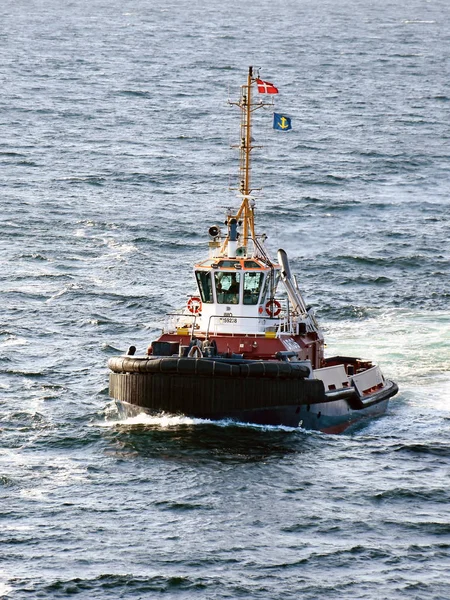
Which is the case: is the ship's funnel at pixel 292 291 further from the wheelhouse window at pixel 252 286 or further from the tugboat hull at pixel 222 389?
the tugboat hull at pixel 222 389

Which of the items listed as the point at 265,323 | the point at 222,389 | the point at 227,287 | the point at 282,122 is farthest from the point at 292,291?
the point at 222,389

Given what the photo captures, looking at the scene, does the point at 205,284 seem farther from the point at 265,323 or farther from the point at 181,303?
the point at 181,303

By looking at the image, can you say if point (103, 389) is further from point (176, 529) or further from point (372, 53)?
point (372, 53)

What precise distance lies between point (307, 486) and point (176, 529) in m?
4.46

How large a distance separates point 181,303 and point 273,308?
41.7 ft

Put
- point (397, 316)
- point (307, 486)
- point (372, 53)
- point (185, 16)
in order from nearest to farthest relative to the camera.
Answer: point (307, 486) → point (397, 316) → point (372, 53) → point (185, 16)

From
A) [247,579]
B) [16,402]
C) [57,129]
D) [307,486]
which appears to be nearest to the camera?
[247,579]

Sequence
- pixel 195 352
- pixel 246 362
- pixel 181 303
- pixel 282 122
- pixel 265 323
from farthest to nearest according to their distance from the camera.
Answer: pixel 181 303 → pixel 282 122 → pixel 265 323 → pixel 195 352 → pixel 246 362

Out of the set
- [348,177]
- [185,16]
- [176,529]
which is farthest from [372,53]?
[176,529]

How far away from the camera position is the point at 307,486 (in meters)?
36.9

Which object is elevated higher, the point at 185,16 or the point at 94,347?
the point at 185,16

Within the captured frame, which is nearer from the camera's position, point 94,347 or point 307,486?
point 307,486

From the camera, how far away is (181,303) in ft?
183

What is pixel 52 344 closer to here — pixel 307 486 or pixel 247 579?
pixel 307 486
